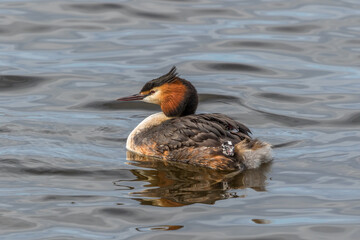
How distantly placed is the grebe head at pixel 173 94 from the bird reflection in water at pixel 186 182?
653 millimetres

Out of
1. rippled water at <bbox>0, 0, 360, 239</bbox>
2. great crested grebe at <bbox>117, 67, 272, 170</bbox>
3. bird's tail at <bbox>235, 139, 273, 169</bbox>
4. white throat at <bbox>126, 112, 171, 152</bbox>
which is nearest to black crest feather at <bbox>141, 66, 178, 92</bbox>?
great crested grebe at <bbox>117, 67, 272, 170</bbox>

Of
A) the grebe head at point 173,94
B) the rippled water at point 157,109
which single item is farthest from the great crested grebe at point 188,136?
the rippled water at point 157,109

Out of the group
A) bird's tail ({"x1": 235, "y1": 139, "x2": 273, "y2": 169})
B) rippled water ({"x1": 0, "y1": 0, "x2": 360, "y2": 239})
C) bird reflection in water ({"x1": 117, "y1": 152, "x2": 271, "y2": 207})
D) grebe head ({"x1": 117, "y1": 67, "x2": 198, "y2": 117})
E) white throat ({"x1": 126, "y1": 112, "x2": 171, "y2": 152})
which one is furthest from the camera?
white throat ({"x1": 126, "y1": 112, "x2": 171, "y2": 152})

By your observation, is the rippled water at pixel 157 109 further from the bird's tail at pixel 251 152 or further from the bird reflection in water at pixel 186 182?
the bird's tail at pixel 251 152

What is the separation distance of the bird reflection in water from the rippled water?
0.02 metres

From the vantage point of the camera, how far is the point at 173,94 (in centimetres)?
877

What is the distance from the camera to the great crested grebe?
26.5ft

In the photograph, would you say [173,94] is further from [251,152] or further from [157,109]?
[157,109]

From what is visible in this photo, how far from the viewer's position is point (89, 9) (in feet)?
52.9

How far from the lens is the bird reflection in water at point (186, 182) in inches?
283

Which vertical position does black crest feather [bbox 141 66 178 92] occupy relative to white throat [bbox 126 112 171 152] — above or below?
above

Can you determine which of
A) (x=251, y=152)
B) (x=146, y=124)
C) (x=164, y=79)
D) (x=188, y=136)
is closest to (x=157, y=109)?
(x=146, y=124)

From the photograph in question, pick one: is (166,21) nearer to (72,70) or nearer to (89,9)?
(89,9)

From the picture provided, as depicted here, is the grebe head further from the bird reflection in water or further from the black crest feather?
the bird reflection in water
